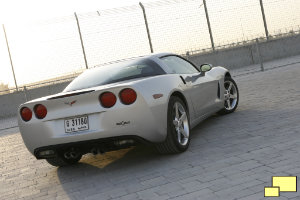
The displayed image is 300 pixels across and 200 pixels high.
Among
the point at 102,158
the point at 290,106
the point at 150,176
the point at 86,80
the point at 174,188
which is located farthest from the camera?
the point at 290,106

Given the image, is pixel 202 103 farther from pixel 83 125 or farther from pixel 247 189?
pixel 247 189

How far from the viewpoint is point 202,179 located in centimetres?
383

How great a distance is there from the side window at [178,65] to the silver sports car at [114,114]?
157 millimetres

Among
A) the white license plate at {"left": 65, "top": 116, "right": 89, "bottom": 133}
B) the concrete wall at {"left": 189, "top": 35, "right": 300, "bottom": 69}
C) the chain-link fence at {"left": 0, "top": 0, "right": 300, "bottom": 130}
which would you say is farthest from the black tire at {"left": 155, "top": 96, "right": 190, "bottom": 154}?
the concrete wall at {"left": 189, "top": 35, "right": 300, "bottom": 69}

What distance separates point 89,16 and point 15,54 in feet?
9.61

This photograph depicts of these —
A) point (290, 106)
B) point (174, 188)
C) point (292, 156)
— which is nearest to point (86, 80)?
point (174, 188)

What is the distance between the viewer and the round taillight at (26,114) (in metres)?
4.81

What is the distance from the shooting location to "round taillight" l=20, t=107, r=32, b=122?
189 inches

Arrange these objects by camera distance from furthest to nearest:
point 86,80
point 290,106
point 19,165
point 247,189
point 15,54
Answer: point 15,54 < point 290,106 < point 19,165 < point 86,80 < point 247,189

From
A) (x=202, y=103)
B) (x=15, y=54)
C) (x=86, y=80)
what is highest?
(x=15, y=54)

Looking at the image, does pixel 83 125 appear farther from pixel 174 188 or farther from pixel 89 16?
pixel 89 16

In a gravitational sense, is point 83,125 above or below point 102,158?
above

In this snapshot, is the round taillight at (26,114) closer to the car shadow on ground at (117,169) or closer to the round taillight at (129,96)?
the car shadow on ground at (117,169)

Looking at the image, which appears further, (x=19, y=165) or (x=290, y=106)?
(x=290, y=106)
